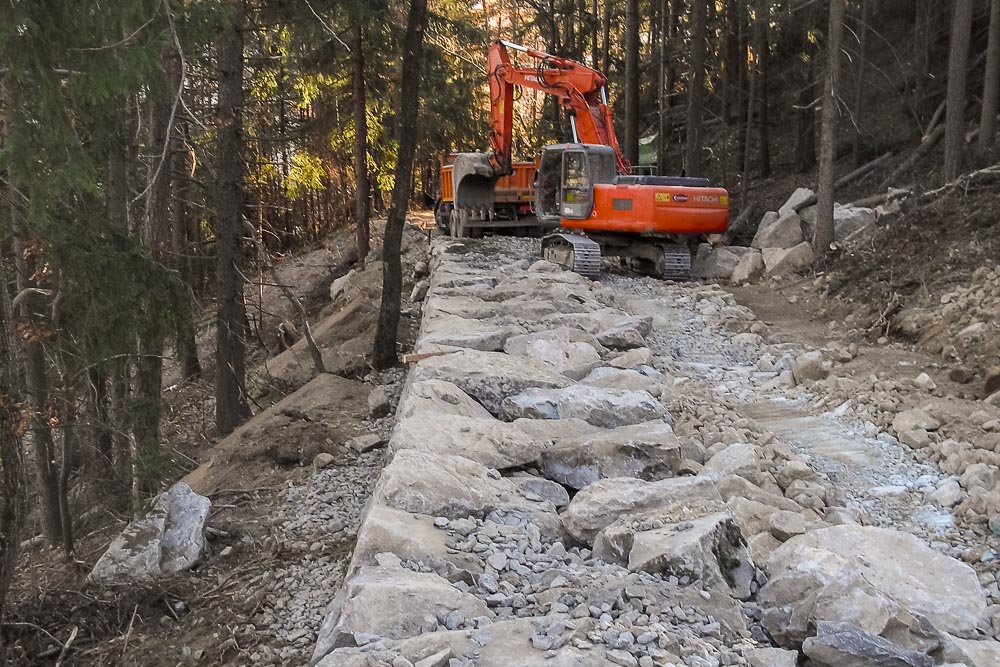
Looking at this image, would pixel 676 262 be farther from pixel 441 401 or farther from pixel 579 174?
pixel 441 401

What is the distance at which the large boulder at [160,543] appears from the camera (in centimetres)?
522

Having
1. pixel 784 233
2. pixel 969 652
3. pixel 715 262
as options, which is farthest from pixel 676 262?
pixel 969 652

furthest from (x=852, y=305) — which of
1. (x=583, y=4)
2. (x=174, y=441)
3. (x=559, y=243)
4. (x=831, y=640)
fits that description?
(x=583, y=4)

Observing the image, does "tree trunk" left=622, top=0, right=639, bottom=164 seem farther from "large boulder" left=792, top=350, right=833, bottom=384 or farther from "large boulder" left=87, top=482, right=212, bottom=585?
"large boulder" left=87, top=482, right=212, bottom=585

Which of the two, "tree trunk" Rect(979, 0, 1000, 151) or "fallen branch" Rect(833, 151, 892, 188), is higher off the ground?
"tree trunk" Rect(979, 0, 1000, 151)

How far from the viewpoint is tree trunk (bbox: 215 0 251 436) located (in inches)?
349

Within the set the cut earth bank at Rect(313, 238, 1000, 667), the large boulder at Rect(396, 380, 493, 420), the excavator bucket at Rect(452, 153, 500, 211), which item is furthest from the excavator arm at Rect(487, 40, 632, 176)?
the large boulder at Rect(396, 380, 493, 420)

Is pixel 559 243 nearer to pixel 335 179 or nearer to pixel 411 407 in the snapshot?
pixel 411 407

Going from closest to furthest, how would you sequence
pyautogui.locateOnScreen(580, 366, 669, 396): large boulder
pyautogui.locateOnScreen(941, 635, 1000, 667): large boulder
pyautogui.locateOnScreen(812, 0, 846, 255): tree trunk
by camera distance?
1. pyautogui.locateOnScreen(941, 635, 1000, 667): large boulder
2. pyautogui.locateOnScreen(580, 366, 669, 396): large boulder
3. pyautogui.locateOnScreen(812, 0, 846, 255): tree trunk

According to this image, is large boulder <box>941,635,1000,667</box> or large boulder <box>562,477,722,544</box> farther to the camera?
large boulder <box>562,477,722,544</box>

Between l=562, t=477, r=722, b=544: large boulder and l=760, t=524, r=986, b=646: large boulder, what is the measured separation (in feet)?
1.47

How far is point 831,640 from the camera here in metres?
2.75

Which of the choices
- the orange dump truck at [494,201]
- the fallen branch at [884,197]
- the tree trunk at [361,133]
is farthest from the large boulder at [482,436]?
the orange dump truck at [494,201]

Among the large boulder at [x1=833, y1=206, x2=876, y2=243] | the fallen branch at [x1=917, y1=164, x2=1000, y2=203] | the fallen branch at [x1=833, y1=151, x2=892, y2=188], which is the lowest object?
the large boulder at [x1=833, y1=206, x2=876, y2=243]
